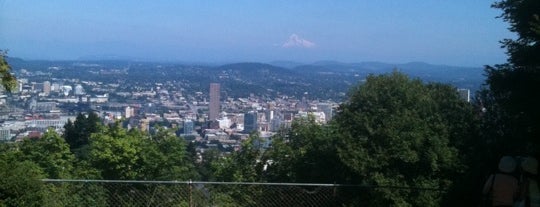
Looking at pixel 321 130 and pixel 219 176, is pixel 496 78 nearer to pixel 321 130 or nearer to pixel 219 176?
pixel 321 130

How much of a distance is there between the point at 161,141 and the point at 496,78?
Answer: 7847mm

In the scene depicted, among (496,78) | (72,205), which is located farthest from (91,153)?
(496,78)

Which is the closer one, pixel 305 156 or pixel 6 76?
pixel 6 76

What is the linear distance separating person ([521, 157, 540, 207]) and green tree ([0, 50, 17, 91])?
21.1 ft

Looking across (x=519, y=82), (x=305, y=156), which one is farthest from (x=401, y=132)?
(x=519, y=82)

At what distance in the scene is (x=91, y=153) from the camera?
1396 centimetres

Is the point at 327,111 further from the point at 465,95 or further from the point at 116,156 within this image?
the point at 116,156

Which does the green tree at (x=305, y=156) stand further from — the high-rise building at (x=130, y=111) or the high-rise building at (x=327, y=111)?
the high-rise building at (x=130, y=111)

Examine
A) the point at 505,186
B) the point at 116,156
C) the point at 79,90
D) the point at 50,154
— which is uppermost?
the point at 505,186

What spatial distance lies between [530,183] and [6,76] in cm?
655

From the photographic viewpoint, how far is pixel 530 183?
595 centimetres

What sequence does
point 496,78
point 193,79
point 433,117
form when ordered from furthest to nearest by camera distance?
point 193,79 < point 433,117 < point 496,78

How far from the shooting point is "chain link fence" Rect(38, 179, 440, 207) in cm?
Answer: 893

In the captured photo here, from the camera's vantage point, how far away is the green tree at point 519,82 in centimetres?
814
